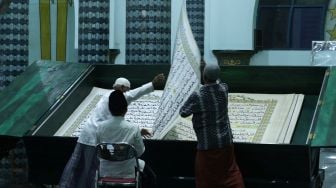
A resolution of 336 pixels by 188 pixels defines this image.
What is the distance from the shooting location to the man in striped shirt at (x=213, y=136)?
18.3ft

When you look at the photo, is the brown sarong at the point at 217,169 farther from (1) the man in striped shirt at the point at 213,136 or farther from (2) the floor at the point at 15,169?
(2) the floor at the point at 15,169

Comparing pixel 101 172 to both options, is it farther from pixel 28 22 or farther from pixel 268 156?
pixel 28 22

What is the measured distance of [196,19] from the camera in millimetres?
17797

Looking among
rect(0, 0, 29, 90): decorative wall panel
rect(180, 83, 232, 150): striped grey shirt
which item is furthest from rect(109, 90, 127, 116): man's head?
rect(0, 0, 29, 90): decorative wall panel

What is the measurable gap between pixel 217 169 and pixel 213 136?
0.27 meters

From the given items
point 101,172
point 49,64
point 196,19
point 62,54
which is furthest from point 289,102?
point 196,19

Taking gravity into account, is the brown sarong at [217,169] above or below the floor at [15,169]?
above

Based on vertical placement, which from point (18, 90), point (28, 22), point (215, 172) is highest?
point (28, 22)

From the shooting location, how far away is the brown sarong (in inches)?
220

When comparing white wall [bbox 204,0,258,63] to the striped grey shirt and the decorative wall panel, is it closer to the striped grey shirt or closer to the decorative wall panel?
the decorative wall panel

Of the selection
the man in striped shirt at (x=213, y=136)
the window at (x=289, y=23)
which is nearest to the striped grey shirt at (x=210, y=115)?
the man in striped shirt at (x=213, y=136)

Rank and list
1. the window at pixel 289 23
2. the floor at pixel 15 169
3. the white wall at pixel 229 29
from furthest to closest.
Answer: the window at pixel 289 23
the white wall at pixel 229 29
the floor at pixel 15 169

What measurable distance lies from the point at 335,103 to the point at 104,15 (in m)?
4.37

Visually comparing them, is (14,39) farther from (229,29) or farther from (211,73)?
(229,29)
